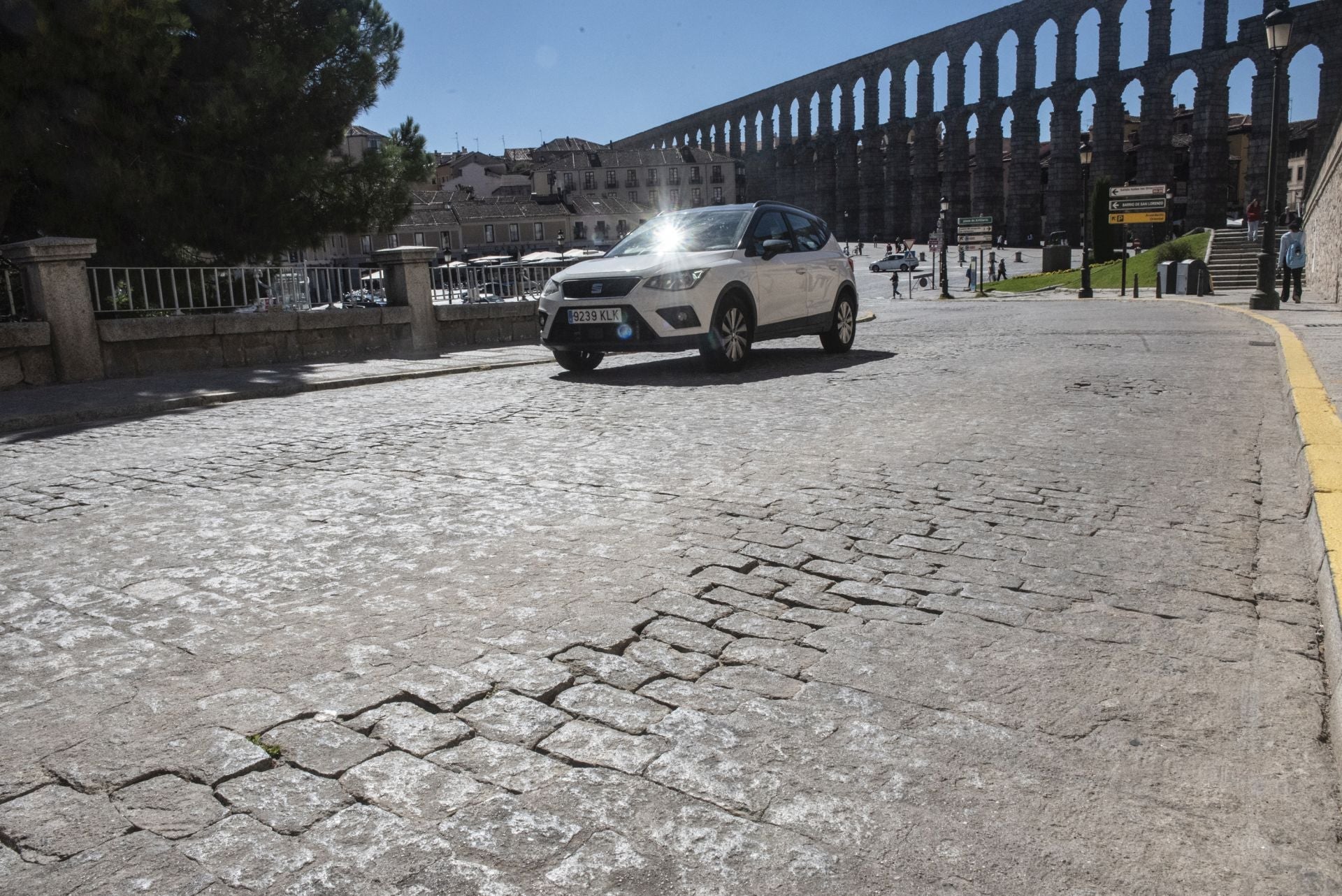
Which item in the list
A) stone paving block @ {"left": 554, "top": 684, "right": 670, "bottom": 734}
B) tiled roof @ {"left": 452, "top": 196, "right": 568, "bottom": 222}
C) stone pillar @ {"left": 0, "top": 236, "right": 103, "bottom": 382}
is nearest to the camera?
stone paving block @ {"left": 554, "top": 684, "right": 670, "bottom": 734}

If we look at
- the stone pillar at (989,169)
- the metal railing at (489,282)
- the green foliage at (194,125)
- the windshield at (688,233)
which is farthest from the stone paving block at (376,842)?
the stone pillar at (989,169)

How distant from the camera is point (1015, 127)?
269ft

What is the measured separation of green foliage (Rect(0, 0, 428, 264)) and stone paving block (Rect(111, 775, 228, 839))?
539 inches

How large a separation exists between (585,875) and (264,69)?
619 inches

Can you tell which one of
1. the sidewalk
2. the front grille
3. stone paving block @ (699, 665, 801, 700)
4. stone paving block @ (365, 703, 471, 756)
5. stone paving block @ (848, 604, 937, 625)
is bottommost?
stone paving block @ (848, 604, 937, 625)

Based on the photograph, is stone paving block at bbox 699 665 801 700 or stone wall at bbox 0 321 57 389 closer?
stone paving block at bbox 699 665 801 700

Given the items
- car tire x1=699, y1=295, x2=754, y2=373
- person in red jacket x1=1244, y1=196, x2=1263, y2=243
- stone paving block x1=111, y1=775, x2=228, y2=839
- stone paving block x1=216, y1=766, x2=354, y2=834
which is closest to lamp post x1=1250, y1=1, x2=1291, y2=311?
car tire x1=699, y1=295, x2=754, y2=373

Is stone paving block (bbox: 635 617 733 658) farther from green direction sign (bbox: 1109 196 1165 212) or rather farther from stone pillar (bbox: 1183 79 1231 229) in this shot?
stone pillar (bbox: 1183 79 1231 229)

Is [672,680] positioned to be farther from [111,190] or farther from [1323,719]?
[111,190]

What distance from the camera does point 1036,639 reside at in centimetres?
291

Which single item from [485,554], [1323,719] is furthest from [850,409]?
[1323,719]

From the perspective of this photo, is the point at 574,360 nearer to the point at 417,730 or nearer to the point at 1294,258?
the point at 417,730

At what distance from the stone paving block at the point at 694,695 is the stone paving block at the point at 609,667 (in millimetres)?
43

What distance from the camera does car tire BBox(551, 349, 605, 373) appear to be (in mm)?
10773
